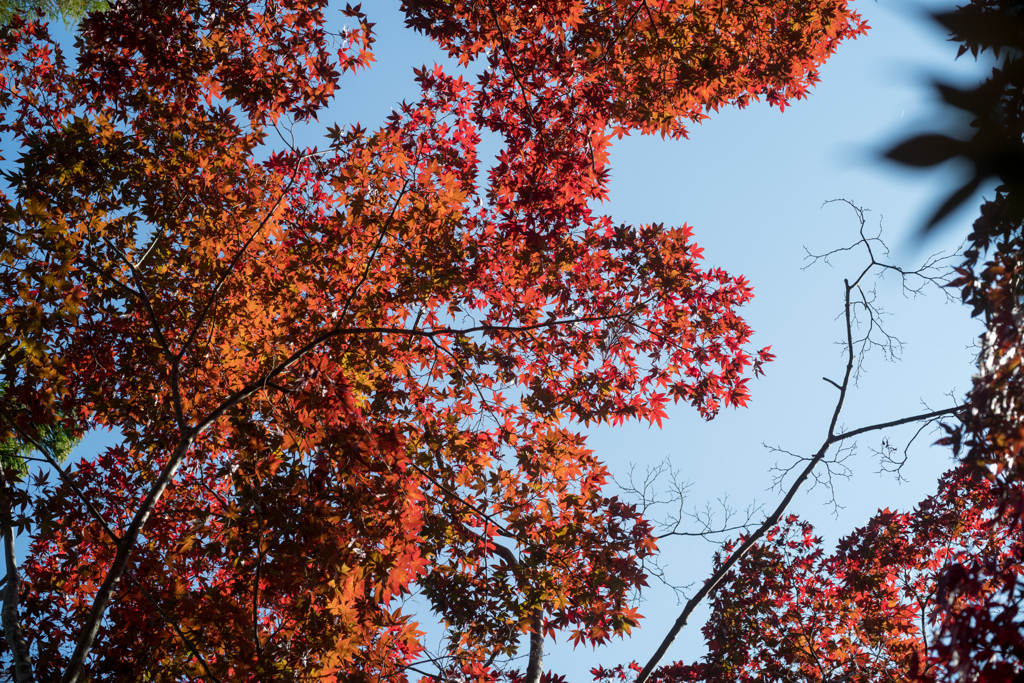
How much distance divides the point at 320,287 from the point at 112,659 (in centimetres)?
383

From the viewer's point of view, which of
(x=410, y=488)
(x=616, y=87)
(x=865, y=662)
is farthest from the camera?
(x=865, y=662)

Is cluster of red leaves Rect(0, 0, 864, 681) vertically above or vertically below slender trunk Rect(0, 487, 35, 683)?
above

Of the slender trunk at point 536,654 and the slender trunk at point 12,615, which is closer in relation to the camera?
the slender trunk at point 12,615

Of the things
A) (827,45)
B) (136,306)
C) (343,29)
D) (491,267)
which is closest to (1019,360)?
(491,267)

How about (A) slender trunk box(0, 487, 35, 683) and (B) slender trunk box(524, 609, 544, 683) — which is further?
(B) slender trunk box(524, 609, 544, 683)

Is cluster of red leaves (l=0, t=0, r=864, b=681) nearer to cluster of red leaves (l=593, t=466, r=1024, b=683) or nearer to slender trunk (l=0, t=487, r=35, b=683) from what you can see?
slender trunk (l=0, t=487, r=35, b=683)

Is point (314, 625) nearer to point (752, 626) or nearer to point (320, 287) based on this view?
point (320, 287)

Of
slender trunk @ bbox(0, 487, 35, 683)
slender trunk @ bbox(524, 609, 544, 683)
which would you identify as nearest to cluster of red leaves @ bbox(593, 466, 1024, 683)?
slender trunk @ bbox(524, 609, 544, 683)

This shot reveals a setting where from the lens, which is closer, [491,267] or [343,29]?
[343,29]

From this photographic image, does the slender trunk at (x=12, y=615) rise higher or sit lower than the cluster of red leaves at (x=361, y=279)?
lower

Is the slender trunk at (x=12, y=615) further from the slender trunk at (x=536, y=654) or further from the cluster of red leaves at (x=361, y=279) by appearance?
the slender trunk at (x=536, y=654)

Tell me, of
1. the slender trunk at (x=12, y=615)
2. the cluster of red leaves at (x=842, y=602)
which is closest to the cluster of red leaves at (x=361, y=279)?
the slender trunk at (x=12, y=615)

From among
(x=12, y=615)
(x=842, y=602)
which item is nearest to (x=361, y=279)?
(x=12, y=615)

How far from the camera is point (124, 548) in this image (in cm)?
407
